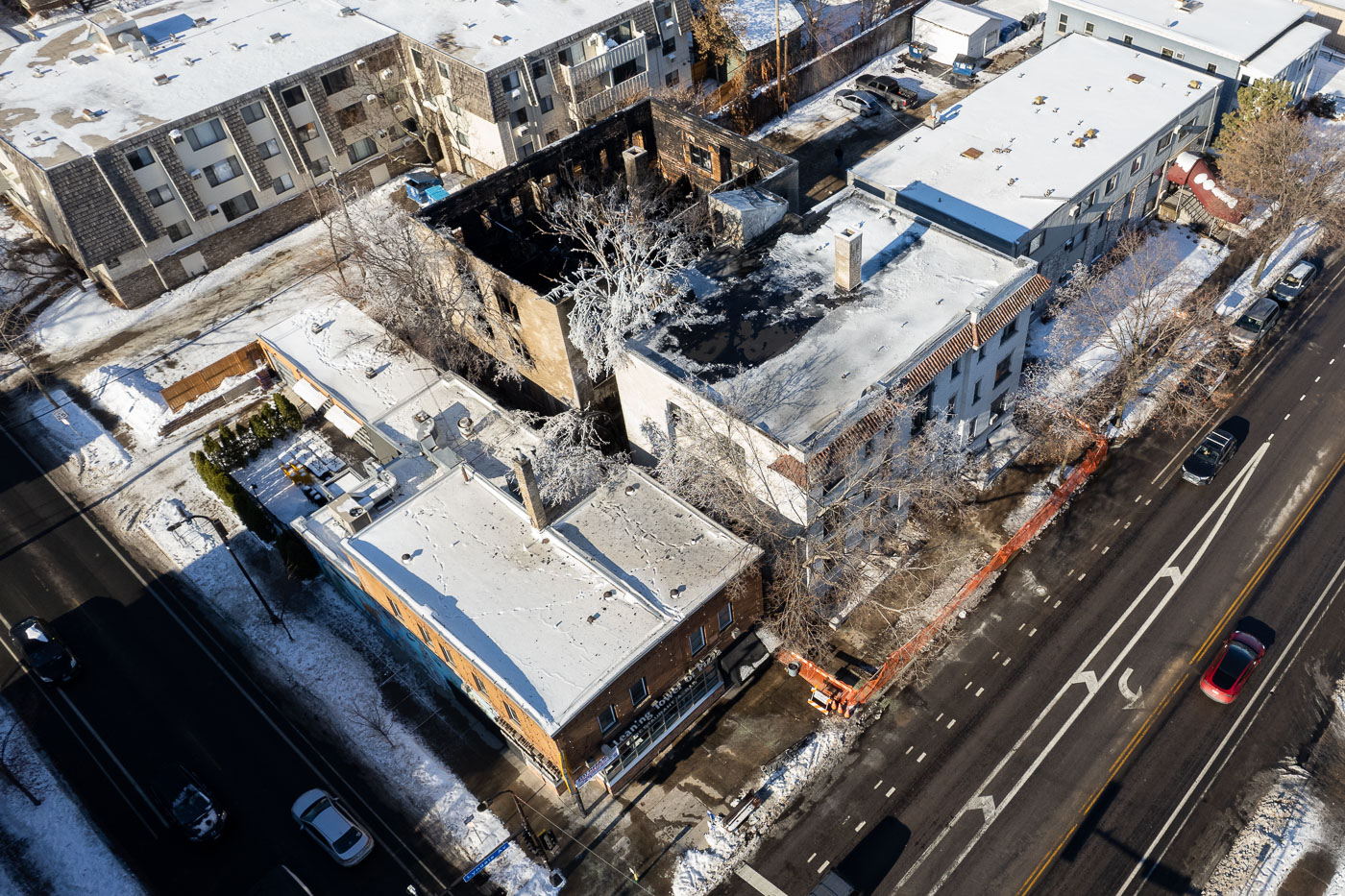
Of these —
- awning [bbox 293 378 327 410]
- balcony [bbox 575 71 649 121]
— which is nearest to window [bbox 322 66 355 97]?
balcony [bbox 575 71 649 121]

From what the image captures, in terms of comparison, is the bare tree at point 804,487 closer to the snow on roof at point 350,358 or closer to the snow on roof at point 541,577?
the snow on roof at point 541,577

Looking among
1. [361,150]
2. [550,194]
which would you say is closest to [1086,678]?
[550,194]

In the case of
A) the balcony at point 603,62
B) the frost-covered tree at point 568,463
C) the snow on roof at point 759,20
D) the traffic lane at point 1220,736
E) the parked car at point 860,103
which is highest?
the balcony at point 603,62

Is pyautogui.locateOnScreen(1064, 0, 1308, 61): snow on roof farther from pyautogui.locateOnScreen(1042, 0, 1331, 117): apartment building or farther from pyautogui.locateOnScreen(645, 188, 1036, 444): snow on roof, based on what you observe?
pyautogui.locateOnScreen(645, 188, 1036, 444): snow on roof

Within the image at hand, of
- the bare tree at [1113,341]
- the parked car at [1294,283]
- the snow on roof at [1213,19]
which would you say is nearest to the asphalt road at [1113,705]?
the bare tree at [1113,341]

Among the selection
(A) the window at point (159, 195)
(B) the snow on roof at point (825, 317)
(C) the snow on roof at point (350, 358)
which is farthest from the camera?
(A) the window at point (159, 195)

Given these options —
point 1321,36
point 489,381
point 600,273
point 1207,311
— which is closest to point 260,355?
point 489,381
